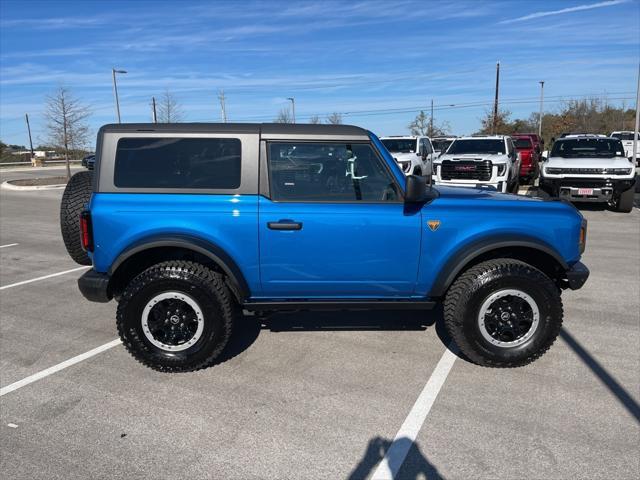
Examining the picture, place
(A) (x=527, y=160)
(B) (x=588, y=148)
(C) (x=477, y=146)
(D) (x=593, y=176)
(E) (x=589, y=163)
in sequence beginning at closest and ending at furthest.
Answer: (D) (x=593, y=176) < (E) (x=589, y=163) < (B) (x=588, y=148) < (C) (x=477, y=146) < (A) (x=527, y=160)

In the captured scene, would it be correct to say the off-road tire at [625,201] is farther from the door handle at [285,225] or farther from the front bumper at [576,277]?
the door handle at [285,225]

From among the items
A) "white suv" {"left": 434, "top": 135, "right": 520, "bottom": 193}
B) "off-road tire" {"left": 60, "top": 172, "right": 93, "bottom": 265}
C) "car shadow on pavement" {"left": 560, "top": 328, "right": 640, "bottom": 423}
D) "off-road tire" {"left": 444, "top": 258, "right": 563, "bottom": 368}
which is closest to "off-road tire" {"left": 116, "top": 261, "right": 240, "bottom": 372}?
"off-road tire" {"left": 60, "top": 172, "right": 93, "bottom": 265}

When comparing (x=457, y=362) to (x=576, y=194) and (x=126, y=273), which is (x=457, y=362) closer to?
(x=126, y=273)

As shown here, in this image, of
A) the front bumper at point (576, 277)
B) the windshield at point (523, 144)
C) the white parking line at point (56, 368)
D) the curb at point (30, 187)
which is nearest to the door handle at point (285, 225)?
the white parking line at point (56, 368)

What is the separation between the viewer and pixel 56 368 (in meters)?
3.98

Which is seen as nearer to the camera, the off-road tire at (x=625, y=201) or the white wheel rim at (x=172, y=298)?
the white wheel rim at (x=172, y=298)

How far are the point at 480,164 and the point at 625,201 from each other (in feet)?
11.5

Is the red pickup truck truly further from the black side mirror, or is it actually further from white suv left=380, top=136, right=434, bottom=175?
the black side mirror

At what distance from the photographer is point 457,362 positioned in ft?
13.2

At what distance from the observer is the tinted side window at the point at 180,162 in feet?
12.5

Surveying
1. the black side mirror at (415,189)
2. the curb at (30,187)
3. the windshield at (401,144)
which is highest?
the windshield at (401,144)

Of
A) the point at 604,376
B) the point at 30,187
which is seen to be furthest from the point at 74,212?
the point at 30,187

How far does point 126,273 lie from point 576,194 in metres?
11.0

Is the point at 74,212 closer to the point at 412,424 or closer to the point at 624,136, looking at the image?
the point at 412,424
